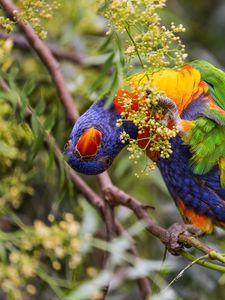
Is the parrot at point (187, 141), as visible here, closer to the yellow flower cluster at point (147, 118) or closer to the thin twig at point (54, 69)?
the yellow flower cluster at point (147, 118)

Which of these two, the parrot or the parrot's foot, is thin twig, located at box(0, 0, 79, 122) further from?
the parrot's foot

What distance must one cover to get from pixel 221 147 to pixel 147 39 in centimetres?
48

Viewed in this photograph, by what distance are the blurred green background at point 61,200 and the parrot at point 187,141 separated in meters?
0.07

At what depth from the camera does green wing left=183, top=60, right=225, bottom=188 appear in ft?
4.78

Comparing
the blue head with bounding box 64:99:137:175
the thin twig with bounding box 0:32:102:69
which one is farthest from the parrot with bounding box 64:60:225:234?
the thin twig with bounding box 0:32:102:69

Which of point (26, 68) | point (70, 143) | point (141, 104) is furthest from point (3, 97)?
point (26, 68)

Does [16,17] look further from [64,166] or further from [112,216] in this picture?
[112,216]

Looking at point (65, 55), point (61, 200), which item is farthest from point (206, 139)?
point (65, 55)

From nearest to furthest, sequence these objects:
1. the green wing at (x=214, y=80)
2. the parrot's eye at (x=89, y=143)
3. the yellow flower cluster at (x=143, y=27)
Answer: the yellow flower cluster at (x=143, y=27) → the parrot's eye at (x=89, y=143) → the green wing at (x=214, y=80)

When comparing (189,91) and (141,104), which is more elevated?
(141,104)

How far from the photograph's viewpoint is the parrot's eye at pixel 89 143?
139 cm

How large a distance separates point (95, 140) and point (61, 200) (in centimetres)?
20

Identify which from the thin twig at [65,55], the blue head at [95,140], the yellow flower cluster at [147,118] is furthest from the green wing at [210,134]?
the thin twig at [65,55]

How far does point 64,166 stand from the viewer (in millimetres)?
1483
